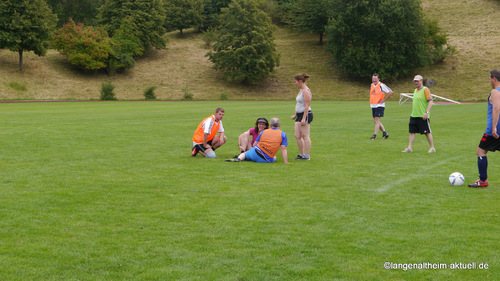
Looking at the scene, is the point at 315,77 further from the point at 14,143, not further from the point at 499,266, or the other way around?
the point at 499,266

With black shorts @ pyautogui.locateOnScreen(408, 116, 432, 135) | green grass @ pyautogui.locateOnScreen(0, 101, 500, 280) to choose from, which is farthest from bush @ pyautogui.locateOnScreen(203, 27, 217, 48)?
green grass @ pyautogui.locateOnScreen(0, 101, 500, 280)

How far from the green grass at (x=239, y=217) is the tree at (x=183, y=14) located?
7896 centimetres

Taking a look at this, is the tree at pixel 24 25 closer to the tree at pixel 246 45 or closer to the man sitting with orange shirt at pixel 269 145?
the tree at pixel 246 45

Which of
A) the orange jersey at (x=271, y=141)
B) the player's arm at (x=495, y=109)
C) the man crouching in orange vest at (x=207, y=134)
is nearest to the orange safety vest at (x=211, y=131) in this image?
the man crouching in orange vest at (x=207, y=134)

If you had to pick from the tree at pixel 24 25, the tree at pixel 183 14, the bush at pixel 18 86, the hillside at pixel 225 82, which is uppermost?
the tree at pixel 183 14

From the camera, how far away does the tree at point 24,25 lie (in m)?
61.2

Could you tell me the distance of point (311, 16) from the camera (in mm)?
83125

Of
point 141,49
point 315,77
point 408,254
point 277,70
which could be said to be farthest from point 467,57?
point 408,254

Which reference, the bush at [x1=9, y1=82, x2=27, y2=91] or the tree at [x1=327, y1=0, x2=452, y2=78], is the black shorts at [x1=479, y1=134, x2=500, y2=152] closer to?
the bush at [x1=9, y1=82, x2=27, y2=91]

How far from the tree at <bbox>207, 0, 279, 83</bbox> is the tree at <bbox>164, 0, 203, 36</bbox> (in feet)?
68.8

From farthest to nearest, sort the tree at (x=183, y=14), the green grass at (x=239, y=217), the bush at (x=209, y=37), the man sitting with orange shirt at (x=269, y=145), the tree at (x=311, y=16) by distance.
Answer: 1. the tree at (x=183, y=14)
2. the bush at (x=209, y=37)
3. the tree at (x=311, y=16)
4. the man sitting with orange shirt at (x=269, y=145)
5. the green grass at (x=239, y=217)

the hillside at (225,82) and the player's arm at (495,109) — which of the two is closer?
the player's arm at (495,109)

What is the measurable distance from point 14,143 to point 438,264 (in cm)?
1431

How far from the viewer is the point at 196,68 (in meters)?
76.1
